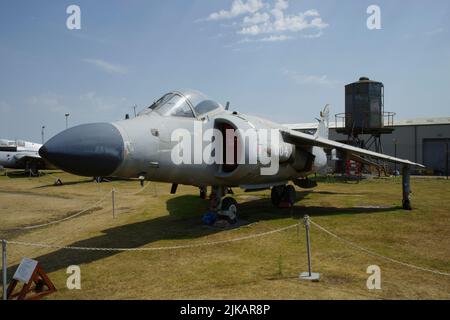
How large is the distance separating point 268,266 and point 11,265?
4.70 metres

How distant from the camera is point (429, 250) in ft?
23.4

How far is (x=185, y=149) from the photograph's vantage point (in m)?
7.78

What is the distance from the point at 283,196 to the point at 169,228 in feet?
15.9

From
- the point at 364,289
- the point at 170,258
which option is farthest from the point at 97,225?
the point at 364,289

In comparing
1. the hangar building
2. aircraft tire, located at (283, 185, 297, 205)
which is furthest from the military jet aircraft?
the hangar building

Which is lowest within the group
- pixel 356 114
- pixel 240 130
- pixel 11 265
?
pixel 11 265

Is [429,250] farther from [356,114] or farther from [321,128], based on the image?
[356,114]

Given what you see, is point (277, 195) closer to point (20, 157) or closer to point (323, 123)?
point (323, 123)

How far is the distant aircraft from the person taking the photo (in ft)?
102

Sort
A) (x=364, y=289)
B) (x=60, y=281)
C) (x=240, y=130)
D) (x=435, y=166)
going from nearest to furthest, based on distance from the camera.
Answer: (x=364, y=289) < (x=60, y=281) < (x=240, y=130) < (x=435, y=166)

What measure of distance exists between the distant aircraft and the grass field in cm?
1945

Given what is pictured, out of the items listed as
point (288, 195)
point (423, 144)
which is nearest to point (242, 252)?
point (288, 195)
